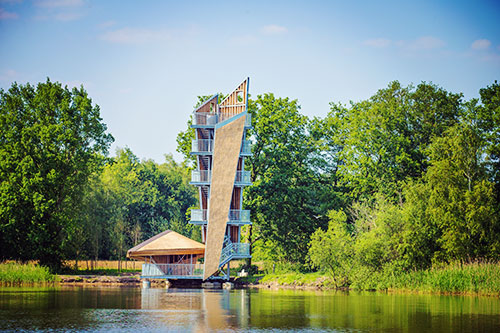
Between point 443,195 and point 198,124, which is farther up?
point 198,124

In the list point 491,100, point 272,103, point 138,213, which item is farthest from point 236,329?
point 138,213

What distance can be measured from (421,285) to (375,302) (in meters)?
8.42

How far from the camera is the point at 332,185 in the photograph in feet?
177

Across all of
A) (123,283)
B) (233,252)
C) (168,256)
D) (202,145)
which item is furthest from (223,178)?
(123,283)

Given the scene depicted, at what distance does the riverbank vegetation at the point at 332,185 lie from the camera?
36.8 m

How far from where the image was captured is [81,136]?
50.3 m

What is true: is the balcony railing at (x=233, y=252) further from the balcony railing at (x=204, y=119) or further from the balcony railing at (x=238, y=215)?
the balcony railing at (x=204, y=119)

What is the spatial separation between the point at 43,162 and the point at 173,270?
542 inches

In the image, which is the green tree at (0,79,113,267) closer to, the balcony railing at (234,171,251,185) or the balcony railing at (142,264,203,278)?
the balcony railing at (142,264,203,278)

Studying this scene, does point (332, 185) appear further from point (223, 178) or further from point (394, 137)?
point (223, 178)

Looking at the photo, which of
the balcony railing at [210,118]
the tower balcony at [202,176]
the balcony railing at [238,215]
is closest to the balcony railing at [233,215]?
the balcony railing at [238,215]

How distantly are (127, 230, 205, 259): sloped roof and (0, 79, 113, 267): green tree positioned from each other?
771 cm

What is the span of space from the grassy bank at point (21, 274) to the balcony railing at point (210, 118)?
15.0 m

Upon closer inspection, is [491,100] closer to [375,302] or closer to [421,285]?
[421,285]
